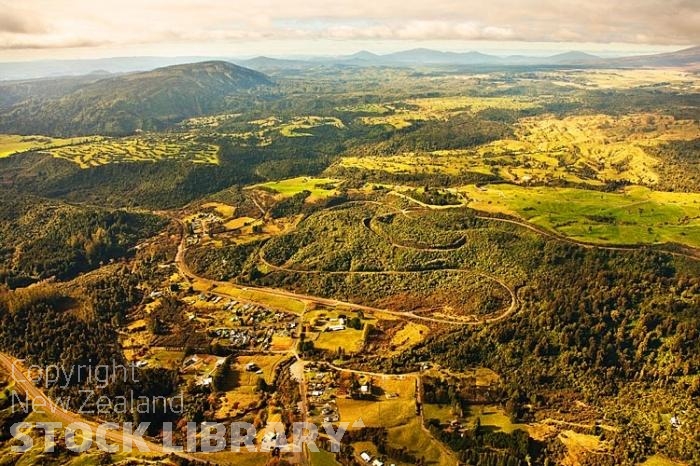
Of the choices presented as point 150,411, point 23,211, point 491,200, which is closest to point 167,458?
point 150,411

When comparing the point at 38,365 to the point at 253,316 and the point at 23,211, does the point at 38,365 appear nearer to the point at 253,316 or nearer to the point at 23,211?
the point at 253,316

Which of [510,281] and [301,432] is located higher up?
[510,281]

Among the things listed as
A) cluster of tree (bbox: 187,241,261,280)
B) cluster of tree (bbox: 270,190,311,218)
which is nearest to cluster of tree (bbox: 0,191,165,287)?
cluster of tree (bbox: 187,241,261,280)

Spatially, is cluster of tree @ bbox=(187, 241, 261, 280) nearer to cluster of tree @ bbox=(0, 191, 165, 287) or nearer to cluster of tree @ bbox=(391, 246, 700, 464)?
cluster of tree @ bbox=(0, 191, 165, 287)

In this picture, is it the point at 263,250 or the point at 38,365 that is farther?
the point at 263,250

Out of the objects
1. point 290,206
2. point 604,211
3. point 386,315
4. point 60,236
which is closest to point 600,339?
point 386,315

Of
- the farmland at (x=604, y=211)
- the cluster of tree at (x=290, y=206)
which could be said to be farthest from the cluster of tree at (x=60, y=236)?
the farmland at (x=604, y=211)

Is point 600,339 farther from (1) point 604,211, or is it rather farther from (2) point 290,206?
(2) point 290,206

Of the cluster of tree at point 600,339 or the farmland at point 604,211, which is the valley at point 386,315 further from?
the farmland at point 604,211

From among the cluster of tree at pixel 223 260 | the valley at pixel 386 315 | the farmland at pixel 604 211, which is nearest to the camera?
the valley at pixel 386 315

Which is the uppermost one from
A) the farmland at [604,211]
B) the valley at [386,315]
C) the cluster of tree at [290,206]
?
the farmland at [604,211]

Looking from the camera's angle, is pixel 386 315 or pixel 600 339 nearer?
pixel 600 339
